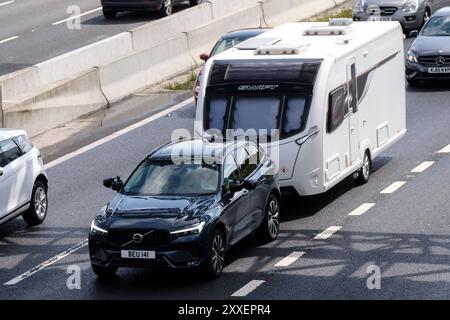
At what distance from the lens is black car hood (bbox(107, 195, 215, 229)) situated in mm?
17812

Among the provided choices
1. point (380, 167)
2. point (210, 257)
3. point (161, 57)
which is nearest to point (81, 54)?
point (161, 57)

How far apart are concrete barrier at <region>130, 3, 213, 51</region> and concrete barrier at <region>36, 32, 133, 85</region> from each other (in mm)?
473

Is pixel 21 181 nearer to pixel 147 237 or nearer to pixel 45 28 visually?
pixel 147 237

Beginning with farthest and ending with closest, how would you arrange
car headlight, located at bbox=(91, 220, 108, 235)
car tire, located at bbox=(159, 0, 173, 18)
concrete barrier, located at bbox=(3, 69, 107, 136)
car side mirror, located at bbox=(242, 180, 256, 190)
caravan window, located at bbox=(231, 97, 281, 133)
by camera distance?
car tire, located at bbox=(159, 0, 173, 18) → concrete barrier, located at bbox=(3, 69, 107, 136) → caravan window, located at bbox=(231, 97, 281, 133) → car side mirror, located at bbox=(242, 180, 256, 190) → car headlight, located at bbox=(91, 220, 108, 235)

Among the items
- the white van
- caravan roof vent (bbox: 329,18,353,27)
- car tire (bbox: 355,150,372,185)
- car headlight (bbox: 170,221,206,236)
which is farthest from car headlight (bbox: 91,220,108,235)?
caravan roof vent (bbox: 329,18,353,27)

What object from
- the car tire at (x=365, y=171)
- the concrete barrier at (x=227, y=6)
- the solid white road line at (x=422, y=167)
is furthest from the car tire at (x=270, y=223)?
the concrete barrier at (x=227, y=6)

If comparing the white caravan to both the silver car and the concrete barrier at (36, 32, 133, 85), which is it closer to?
the concrete barrier at (36, 32, 133, 85)

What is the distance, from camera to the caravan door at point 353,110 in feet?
75.2

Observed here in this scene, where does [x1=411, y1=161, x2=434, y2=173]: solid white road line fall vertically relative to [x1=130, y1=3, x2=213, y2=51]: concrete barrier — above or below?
below

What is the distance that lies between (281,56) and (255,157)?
2.41 metres

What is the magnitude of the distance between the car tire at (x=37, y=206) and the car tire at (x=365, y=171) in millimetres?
5542

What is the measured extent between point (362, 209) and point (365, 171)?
2.04 metres

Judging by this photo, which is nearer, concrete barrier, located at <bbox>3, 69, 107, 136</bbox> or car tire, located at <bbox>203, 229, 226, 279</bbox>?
car tire, located at <bbox>203, 229, 226, 279</bbox>
